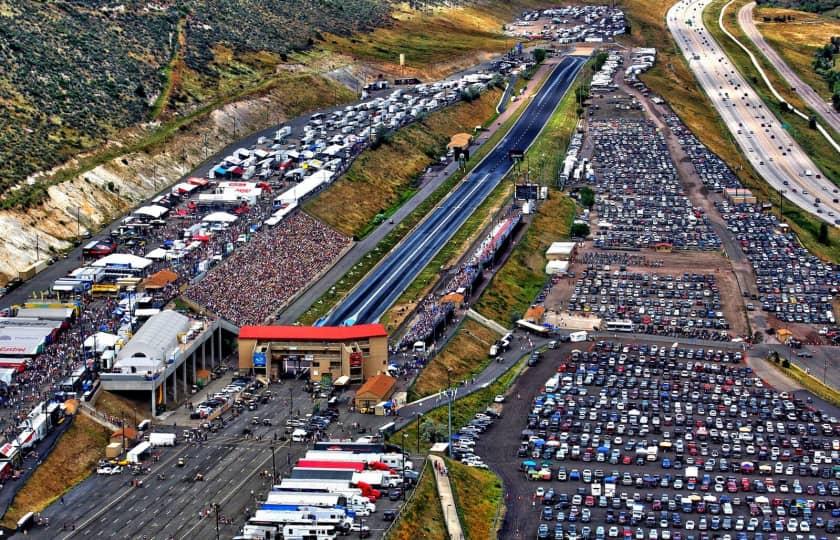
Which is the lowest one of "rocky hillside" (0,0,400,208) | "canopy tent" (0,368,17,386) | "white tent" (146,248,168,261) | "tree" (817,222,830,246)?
"tree" (817,222,830,246)

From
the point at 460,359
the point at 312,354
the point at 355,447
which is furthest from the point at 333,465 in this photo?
the point at 460,359

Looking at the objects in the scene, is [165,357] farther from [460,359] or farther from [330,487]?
[460,359]

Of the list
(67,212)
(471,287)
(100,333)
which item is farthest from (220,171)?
(100,333)

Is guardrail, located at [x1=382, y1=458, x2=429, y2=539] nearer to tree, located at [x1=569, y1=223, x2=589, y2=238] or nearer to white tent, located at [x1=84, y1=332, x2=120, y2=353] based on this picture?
white tent, located at [x1=84, y1=332, x2=120, y2=353]

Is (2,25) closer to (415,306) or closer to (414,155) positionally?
(414,155)

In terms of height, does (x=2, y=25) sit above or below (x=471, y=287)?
above

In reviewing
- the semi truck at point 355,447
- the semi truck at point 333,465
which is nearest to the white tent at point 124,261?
the semi truck at point 355,447

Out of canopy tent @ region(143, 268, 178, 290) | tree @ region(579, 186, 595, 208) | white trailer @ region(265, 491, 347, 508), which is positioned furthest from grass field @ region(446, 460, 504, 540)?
tree @ region(579, 186, 595, 208)
